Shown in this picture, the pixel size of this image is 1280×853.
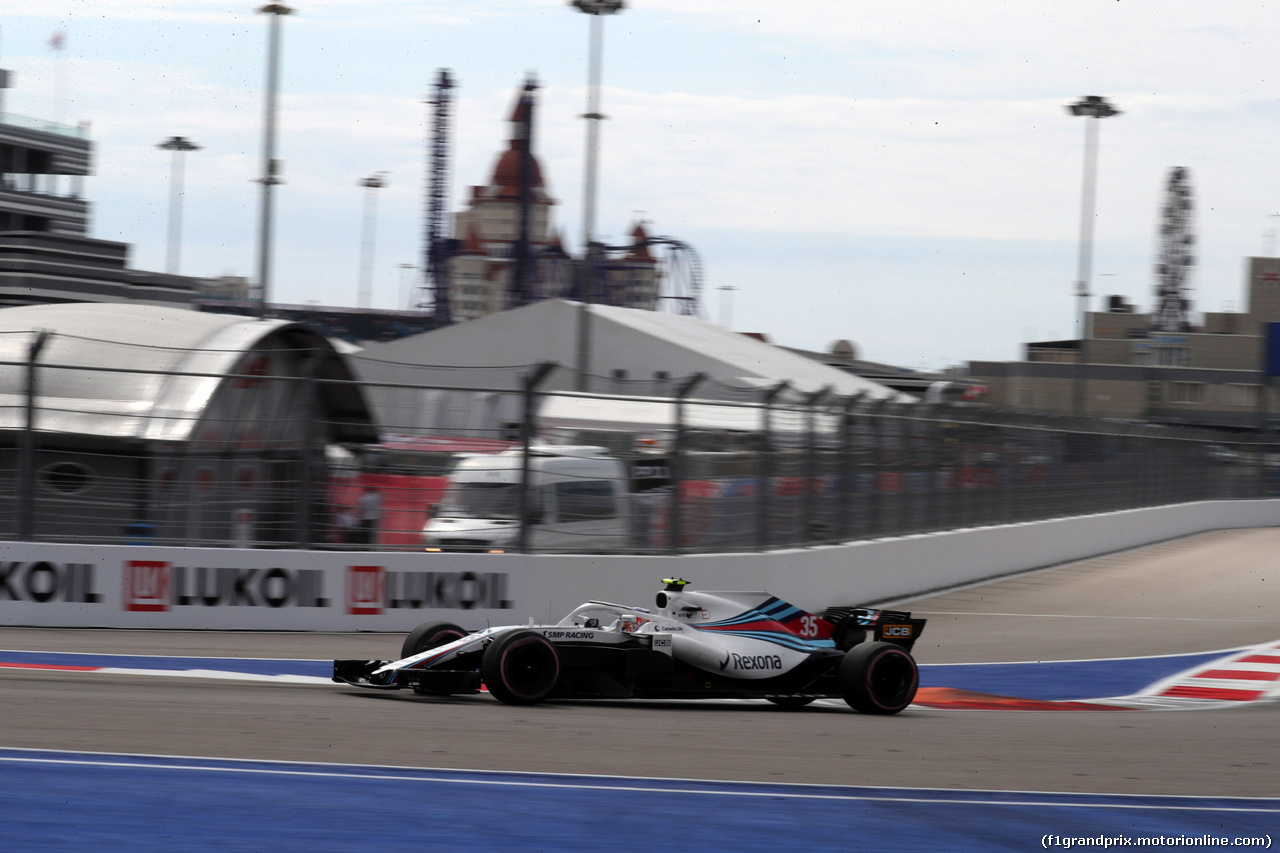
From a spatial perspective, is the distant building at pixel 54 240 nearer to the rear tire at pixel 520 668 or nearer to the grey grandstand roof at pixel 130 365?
the grey grandstand roof at pixel 130 365

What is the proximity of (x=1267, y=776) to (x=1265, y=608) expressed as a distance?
1057 centimetres

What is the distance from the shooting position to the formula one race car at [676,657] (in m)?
8.05

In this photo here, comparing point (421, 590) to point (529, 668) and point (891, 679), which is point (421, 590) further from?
point (891, 679)

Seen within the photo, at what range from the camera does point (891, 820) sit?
5.57 m

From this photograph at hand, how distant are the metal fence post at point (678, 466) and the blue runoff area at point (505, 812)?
21.8ft

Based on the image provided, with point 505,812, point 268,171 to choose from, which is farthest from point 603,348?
point 505,812

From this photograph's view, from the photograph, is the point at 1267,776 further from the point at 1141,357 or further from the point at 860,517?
the point at 1141,357

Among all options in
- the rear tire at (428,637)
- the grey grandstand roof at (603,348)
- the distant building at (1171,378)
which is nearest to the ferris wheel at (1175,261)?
the distant building at (1171,378)

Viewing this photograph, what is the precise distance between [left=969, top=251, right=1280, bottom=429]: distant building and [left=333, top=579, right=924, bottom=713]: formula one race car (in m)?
65.6

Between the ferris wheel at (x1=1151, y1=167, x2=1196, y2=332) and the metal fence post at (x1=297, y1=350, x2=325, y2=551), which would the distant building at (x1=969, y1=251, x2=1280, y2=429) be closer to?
the ferris wheel at (x1=1151, y1=167, x2=1196, y2=332)

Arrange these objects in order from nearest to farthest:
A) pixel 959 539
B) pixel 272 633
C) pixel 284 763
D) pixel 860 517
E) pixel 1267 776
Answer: pixel 284 763 → pixel 1267 776 → pixel 272 633 → pixel 860 517 → pixel 959 539

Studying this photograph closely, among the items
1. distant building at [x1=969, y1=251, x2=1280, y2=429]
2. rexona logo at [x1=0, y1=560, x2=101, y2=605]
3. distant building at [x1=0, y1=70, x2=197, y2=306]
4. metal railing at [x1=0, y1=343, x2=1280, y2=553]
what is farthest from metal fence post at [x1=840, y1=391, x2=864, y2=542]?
distant building at [x1=969, y1=251, x2=1280, y2=429]

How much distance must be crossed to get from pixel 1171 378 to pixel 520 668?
2896 inches

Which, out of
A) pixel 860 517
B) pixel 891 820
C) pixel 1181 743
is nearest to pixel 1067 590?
pixel 860 517
